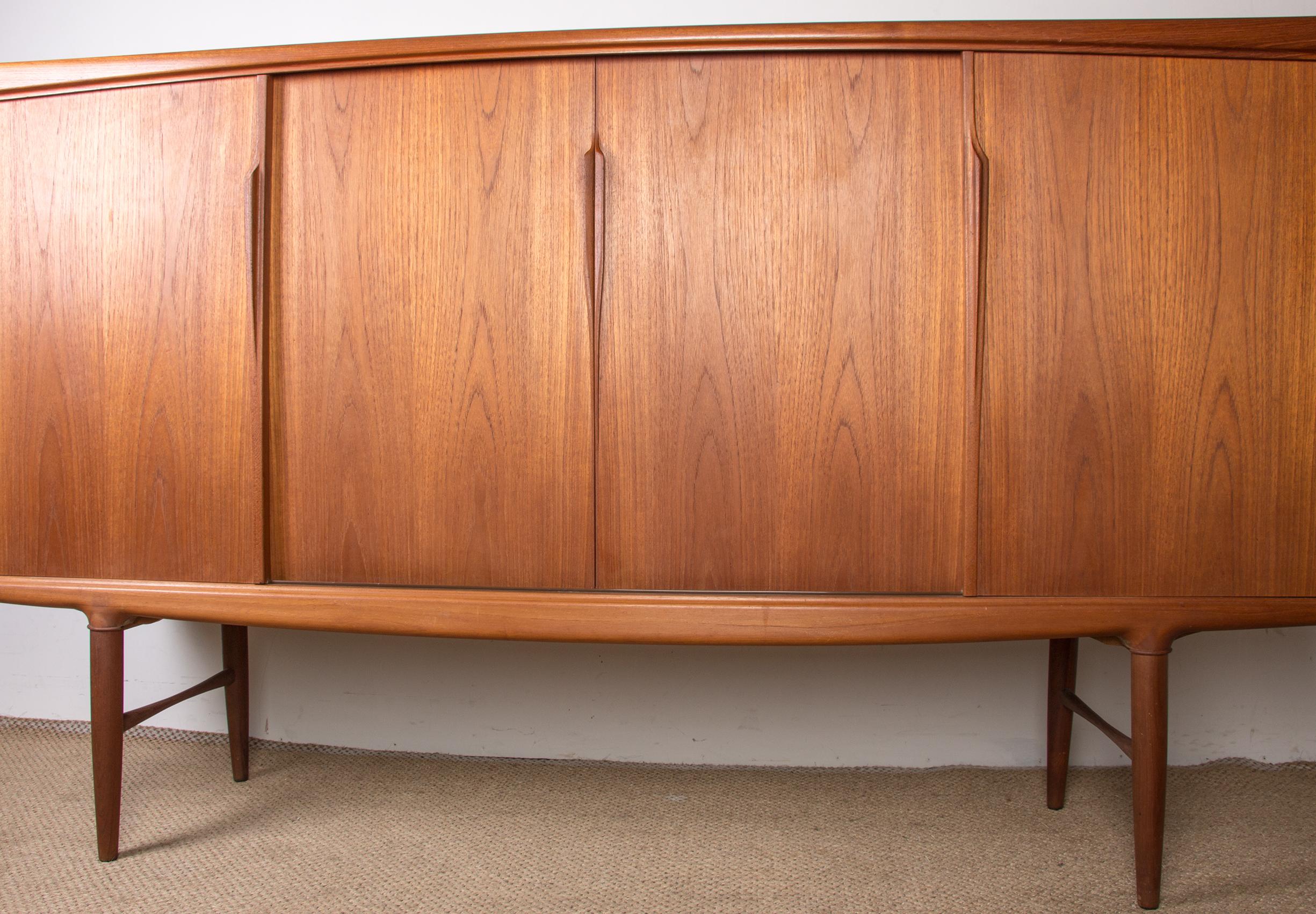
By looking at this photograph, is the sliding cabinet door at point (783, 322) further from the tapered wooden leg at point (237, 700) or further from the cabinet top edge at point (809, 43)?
the tapered wooden leg at point (237, 700)

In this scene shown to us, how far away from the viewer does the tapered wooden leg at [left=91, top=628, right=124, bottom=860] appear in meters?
1.23

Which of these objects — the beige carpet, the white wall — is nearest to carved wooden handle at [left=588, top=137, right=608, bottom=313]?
the white wall

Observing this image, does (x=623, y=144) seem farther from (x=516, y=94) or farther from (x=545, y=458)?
(x=545, y=458)

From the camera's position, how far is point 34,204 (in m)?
1.21

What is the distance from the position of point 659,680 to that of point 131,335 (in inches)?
46.1

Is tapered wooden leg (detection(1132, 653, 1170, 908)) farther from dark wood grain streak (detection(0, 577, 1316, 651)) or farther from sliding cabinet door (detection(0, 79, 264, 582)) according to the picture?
sliding cabinet door (detection(0, 79, 264, 582))

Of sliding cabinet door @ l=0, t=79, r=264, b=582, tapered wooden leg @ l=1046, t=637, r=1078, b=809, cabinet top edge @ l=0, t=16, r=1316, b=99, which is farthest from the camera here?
tapered wooden leg @ l=1046, t=637, r=1078, b=809

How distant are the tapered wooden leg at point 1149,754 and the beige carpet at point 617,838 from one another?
0.12m

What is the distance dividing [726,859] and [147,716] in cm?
99

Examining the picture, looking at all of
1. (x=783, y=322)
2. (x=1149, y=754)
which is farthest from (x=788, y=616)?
(x=1149, y=754)

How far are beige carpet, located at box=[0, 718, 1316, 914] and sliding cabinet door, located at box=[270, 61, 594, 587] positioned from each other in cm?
50

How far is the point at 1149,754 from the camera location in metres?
1.12

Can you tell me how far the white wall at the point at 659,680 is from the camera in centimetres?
165

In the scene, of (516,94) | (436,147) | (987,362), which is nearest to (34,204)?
(436,147)
